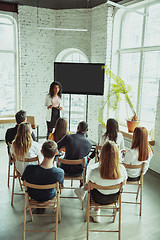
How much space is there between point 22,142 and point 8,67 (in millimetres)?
4078

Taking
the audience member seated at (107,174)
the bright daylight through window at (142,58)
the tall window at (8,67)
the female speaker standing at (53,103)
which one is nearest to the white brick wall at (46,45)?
the tall window at (8,67)

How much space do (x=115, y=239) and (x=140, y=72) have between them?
3795 mm

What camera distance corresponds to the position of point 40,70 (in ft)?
22.4

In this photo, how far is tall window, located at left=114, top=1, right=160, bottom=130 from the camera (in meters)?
5.19

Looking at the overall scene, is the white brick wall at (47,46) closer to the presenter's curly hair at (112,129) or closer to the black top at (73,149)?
the presenter's curly hair at (112,129)

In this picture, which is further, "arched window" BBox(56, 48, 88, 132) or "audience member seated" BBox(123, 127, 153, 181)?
"arched window" BBox(56, 48, 88, 132)

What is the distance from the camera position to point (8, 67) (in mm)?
6836

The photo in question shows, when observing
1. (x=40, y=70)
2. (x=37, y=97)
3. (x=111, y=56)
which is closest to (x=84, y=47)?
(x=111, y=56)

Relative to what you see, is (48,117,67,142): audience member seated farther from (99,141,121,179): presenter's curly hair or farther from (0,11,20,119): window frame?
(0,11,20,119): window frame

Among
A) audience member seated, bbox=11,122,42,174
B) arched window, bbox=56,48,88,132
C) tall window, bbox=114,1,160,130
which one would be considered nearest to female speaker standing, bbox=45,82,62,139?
arched window, bbox=56,48,88,132

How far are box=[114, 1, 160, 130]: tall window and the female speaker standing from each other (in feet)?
5.89

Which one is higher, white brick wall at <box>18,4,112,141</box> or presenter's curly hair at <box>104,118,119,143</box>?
white brick wall at <box>18,4,112,141</box>

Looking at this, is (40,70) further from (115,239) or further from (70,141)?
(115,239)

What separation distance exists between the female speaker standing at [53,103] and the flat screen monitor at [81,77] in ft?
0.82
